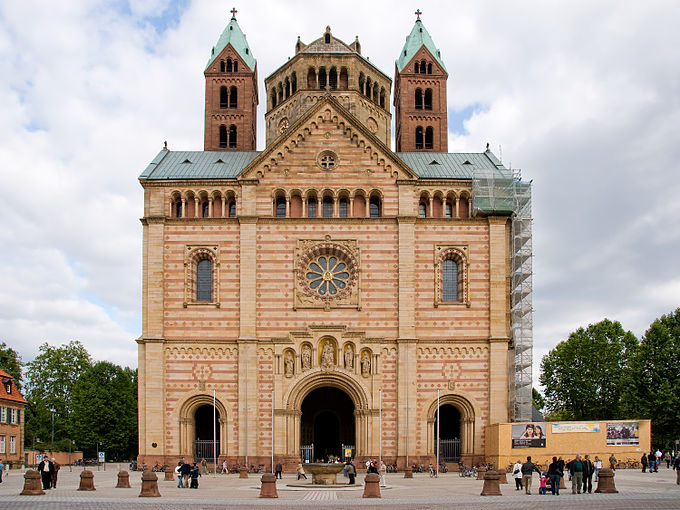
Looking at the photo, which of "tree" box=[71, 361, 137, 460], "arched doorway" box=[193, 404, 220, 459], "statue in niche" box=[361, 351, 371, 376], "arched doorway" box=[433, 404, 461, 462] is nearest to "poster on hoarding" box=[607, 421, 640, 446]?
"arched doorway" box=[433, 404, 461, 462]

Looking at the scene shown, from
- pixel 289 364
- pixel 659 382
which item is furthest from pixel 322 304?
pixel 659 382

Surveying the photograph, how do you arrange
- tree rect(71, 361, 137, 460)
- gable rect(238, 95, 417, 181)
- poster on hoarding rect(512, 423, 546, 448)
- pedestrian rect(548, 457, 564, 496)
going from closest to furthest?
pedestrian rect(548, 457, 564, 496) → poster on hoarding rect(512, 423, 546, 448) → gable rect(238, 95, 417, 181) → tree rect(71, 361, 137, 460)

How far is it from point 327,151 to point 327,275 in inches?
317

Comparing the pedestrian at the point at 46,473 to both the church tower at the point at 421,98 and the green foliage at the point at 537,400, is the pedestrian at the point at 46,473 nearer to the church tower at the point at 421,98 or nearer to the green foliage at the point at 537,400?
the church tower at the point at 421,98

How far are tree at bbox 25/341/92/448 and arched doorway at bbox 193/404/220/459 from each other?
4128 centimetres

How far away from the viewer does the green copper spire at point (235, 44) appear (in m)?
66.1

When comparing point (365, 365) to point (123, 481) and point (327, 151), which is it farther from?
point (123, 481)

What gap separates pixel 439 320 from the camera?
53.3m

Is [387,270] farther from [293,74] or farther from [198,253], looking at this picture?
[293,74]

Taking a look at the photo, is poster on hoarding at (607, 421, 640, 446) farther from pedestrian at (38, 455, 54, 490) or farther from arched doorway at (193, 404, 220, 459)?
pedestrian at (38, 455, 54, 490)

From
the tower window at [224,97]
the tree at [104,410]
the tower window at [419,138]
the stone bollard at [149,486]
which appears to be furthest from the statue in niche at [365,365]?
the tree at [104,410]

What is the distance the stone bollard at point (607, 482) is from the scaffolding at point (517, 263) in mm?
19857

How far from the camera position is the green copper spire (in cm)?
6606

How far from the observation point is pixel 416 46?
218 feet
